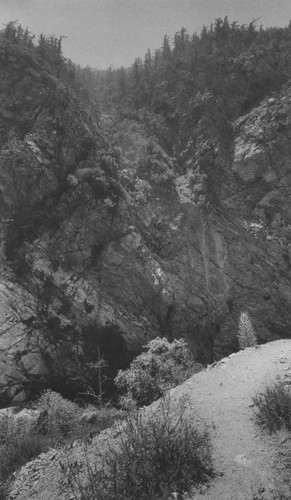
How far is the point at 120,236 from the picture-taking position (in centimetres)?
2958

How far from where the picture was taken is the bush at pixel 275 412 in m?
9.28

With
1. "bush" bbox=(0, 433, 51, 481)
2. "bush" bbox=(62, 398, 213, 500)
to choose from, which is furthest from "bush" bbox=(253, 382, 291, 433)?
"bush" bbox=(0, 433, 51, 481)

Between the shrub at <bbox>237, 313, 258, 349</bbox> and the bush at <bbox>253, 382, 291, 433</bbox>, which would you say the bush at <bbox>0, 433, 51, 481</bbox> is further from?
the shrub at <bbox>237, 313, 258, 349</bbox>

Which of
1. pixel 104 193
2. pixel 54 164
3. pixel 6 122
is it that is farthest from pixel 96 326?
pixel 6 122

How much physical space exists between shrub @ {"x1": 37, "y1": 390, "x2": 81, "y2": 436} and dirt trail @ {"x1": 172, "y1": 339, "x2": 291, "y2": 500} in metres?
4.50

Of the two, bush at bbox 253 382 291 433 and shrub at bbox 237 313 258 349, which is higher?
shrub at bbox 237 313 258 349

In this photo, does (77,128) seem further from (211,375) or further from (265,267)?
(211,375)

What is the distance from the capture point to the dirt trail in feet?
25.7

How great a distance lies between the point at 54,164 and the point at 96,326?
48.3 feet

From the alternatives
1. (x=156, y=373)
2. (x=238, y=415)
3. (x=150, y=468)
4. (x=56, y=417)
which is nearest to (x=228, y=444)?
(x=238, y=415)

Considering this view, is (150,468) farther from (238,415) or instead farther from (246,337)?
(246,337)

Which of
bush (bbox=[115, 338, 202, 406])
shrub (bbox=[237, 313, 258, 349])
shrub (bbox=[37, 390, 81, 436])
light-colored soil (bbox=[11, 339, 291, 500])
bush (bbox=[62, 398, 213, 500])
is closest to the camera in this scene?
bush (bbox=[62, 398, 213, 500])

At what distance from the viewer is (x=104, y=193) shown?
30.9m

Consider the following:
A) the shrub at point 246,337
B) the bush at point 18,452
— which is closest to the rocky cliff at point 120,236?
the shrub at point 246,337
